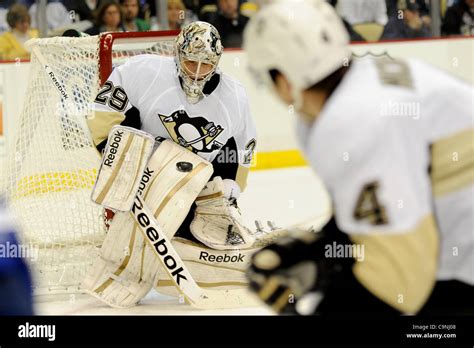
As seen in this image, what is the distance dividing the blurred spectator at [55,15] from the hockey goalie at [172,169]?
0.71 m

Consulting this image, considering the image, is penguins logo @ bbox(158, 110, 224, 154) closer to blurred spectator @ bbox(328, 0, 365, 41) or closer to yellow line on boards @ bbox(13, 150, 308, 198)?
yellow line on boards @ bbox(13, 150, 308, 198)

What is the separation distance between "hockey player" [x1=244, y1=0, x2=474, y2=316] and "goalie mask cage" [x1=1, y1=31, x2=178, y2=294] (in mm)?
1668

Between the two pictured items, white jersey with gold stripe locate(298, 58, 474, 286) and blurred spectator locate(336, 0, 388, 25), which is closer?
white jersey with gold stripe locate(298, 58, 474, 286)

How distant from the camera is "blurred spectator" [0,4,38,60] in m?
3.16

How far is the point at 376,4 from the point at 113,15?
877 mm

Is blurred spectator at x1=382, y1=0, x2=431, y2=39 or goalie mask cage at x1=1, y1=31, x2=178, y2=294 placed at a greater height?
blurred spectator at x1=382, y1=0, x2=431, y2=39

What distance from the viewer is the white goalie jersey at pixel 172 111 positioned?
252cm

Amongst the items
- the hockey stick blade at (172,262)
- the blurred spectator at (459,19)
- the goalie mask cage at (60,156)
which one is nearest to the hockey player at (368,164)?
the hockey stick blade at (172,262)

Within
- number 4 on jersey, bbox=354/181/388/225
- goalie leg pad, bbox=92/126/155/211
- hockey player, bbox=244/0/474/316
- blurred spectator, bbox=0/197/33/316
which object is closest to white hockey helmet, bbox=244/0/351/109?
hockey player, bbox=244/0/474/316

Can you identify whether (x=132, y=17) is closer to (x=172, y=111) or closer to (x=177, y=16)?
(x=177, y=16)

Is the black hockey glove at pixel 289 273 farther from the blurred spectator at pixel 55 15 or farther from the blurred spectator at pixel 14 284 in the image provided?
the blurred spectator at pixel 55 15

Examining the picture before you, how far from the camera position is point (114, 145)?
245 cm

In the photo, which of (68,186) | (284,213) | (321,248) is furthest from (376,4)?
(321,248)

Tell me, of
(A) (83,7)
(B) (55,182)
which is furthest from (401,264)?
(A) (83,7)
